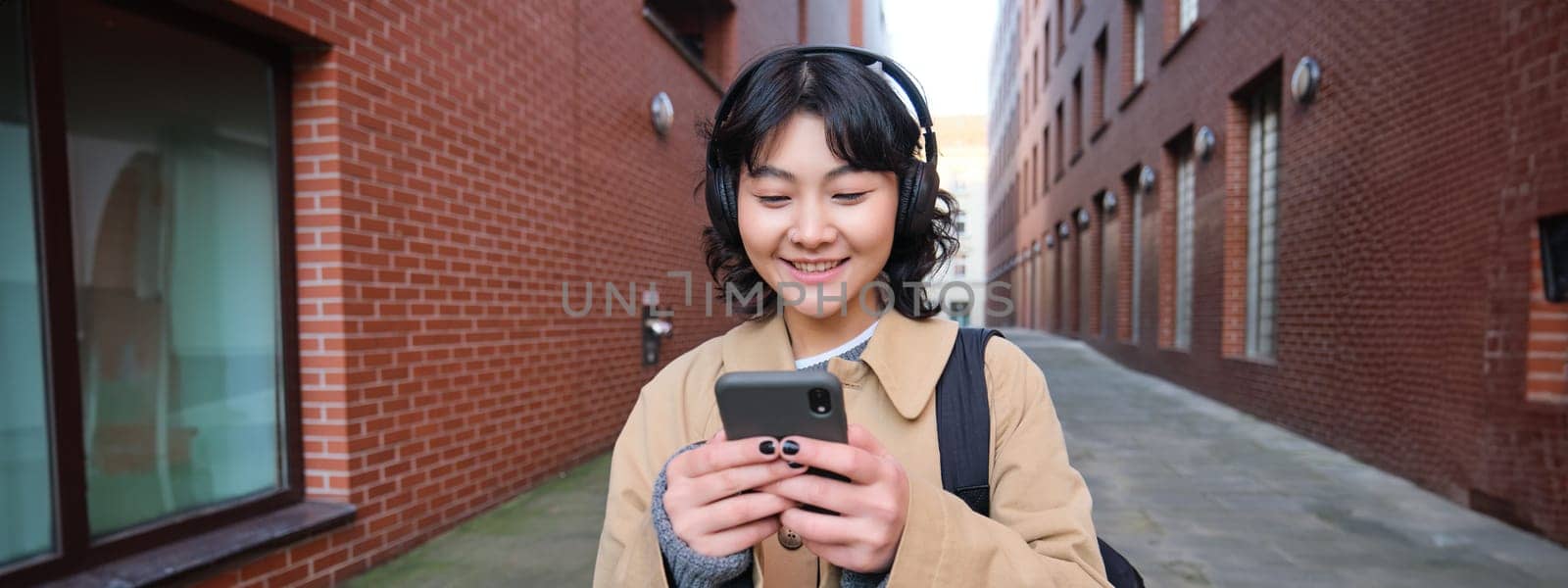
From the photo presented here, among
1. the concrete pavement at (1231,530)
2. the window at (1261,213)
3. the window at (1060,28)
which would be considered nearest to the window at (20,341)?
the concrete pavement at (1231,530)

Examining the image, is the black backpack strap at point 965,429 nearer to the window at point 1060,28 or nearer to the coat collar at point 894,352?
the coat collar at point 894,352

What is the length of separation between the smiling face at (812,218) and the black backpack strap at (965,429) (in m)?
0.22

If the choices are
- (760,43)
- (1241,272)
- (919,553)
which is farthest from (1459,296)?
(760,43)

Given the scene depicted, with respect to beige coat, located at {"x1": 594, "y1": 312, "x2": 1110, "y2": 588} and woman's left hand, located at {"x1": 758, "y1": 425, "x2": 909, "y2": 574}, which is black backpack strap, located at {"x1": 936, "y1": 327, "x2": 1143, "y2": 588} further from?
woman's left hand, located at {"x1": 758, "y1": 425, "x2": 909, "y2": 574}

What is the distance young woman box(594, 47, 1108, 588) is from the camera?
96 centimetres

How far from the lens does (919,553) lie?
98cm

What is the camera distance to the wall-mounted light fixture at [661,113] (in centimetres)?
664

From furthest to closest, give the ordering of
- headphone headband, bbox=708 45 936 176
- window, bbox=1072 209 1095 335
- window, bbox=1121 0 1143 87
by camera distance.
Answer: window, bbox=1072 209 1095 335, window, bbox=1121 0 1143 87, headphone headband, bbox=708 45 936 176

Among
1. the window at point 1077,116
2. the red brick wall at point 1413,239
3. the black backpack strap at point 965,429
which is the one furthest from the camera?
the window at point 1077,116

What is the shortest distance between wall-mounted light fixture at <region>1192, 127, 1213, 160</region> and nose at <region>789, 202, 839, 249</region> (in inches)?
360

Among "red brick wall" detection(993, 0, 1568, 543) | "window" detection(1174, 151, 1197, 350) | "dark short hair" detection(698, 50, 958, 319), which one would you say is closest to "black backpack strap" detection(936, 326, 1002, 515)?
"dark short hair" detection(698, 50, 958, 319)

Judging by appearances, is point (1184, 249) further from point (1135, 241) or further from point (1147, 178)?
point (1135, 241)

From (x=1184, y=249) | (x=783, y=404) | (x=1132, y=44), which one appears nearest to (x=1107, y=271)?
(x=1132, y=44)

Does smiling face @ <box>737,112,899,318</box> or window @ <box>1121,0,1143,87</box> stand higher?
window @ <box>1121,0,1143,87</box>
